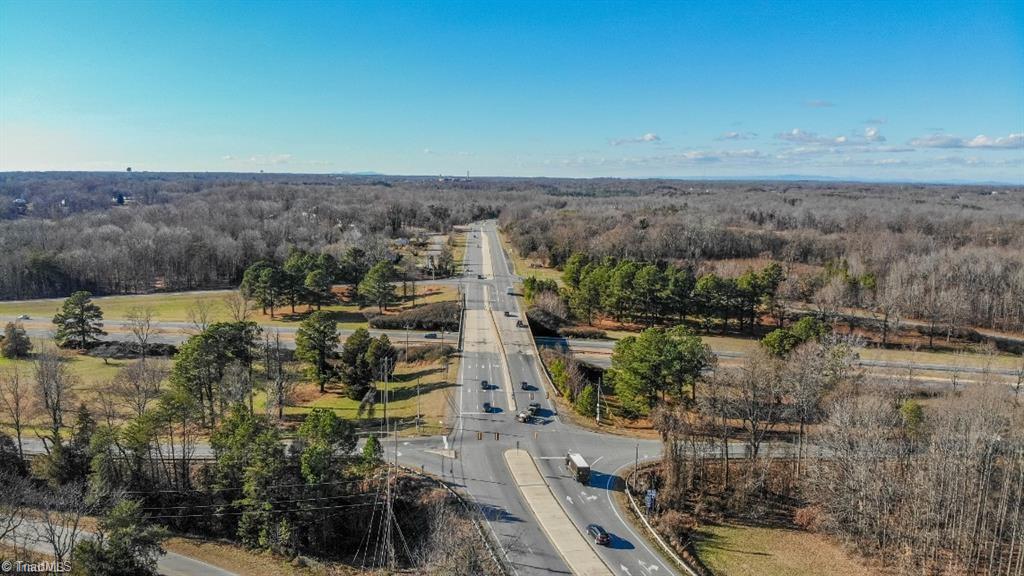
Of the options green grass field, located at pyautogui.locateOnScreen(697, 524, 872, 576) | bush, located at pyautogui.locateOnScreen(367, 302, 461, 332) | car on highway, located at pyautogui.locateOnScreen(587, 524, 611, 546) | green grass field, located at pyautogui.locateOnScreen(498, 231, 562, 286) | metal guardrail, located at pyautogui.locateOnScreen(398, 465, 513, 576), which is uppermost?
green grass field, located at pyautogui.locateOnScreen(498, 231, 562, 286)

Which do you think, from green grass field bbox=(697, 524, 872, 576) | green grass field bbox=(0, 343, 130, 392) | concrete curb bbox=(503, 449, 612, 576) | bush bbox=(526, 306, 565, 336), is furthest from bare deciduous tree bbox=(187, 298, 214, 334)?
green grass field bbox=(697, 524, 872, 576)

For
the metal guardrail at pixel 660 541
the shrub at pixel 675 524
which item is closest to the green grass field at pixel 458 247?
the metal guardrail at pixel 660 541

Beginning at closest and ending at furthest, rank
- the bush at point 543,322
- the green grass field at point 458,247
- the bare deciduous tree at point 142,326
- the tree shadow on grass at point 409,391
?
the tree shadow on grass at point 409,391 < the bare deciduous tree at point 142,326 < the bush at point 543,322 < the green grass field at point 458,247

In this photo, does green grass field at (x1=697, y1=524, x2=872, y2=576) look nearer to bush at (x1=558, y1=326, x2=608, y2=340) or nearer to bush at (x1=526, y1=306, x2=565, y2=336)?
bush at (x1=558, y1=326, x2=608, y2=340)

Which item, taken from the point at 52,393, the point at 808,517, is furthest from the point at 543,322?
the point at 52,393

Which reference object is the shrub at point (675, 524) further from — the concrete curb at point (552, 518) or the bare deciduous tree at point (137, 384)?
the bare deciduous tree at point (137, 384)

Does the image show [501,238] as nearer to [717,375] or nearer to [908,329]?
[908,329]
